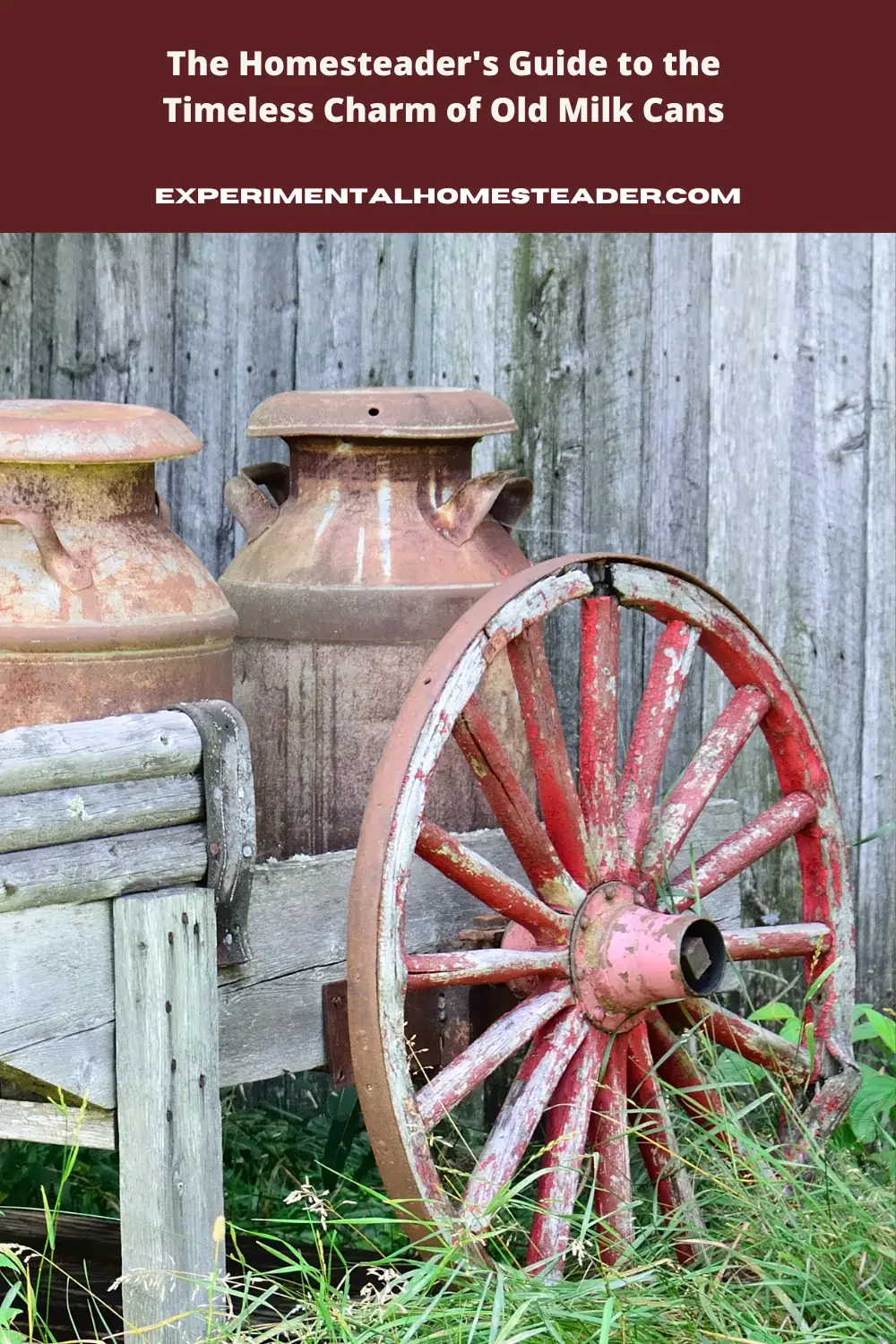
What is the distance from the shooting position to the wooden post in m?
2.27

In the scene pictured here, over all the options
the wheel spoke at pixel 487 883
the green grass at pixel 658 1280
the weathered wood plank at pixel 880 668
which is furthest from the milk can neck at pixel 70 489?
the weathered wood plank at pixel 880 668

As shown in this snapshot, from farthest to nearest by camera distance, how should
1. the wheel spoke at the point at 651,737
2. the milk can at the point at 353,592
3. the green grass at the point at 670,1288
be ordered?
the milk can at the point at 353,592 → the wheel spoke at the point at 651,737 → the green grass at the point at 670,1288

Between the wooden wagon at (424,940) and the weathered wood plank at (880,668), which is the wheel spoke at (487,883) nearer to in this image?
the wooden wagon at (424,940)

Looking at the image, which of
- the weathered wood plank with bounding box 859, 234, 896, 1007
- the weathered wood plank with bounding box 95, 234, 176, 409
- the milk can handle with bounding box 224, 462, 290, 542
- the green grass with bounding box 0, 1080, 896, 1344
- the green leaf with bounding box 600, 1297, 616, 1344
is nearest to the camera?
the green leaf with bounding box 600, 1297, 616, 1344

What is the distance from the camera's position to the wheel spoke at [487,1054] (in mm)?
2326

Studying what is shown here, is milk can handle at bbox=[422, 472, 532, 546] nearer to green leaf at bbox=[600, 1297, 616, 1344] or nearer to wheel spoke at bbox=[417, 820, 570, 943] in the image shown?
wheel spoke at bbox=[417, 820, 570, 943]

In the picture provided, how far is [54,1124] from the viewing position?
2311 mm

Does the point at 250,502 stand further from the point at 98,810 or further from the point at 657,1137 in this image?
the point at 657,1137

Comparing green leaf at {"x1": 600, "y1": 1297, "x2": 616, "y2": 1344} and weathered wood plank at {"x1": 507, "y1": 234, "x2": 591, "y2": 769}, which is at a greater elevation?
weathered wood plank at {"x1": 507, "y1": 234, "x2": 591, "y2": 769}

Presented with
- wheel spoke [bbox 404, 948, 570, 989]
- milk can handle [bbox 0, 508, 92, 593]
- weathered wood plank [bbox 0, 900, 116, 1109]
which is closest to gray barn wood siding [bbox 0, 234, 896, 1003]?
wheel spoke [bbox 404, 948, 570, 989]

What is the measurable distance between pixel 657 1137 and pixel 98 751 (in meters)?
1.08

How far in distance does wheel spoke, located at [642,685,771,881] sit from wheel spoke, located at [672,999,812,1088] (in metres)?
0.22

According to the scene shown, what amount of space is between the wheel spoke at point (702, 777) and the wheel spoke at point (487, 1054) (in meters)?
0.30
